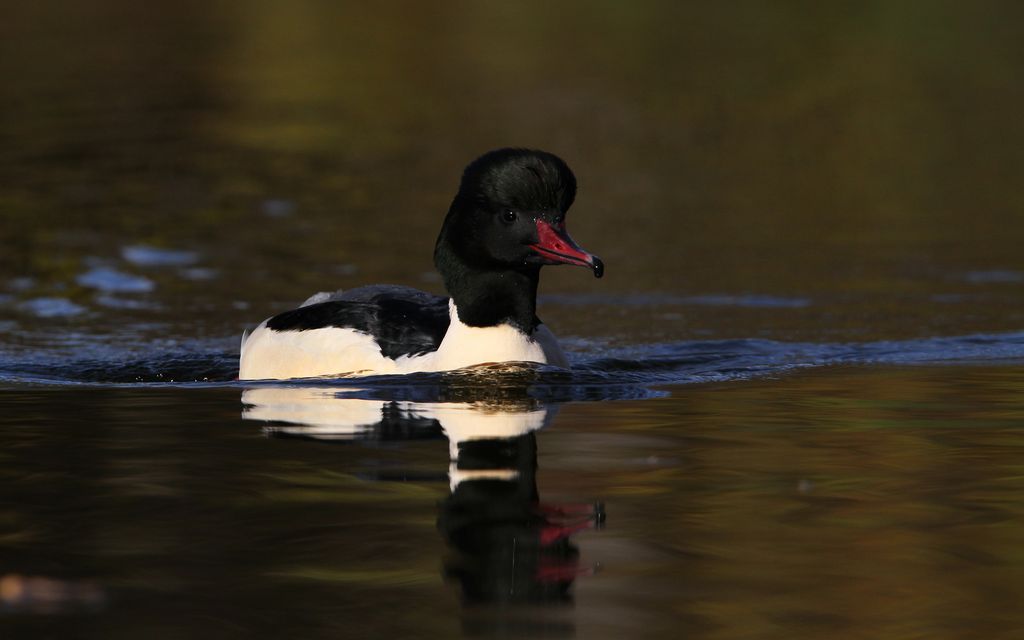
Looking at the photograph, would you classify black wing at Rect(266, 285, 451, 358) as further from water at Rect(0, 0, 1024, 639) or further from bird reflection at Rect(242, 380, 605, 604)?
bird reflection at Rect(242, 380, 605, 604)

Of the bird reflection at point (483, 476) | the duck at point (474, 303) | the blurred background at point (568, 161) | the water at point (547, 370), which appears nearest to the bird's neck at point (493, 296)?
the duck at point (474, 303)

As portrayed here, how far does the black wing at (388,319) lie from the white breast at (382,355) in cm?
5

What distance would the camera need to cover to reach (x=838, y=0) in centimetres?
3909

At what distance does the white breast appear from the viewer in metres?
9.24

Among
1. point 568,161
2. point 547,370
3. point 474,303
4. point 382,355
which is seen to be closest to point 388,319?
point 382,355

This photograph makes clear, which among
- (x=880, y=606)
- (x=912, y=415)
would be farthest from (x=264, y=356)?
(x=880, y=606)

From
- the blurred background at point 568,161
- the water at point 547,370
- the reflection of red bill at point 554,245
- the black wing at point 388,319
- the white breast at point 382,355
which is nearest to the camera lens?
the water at point 547,370

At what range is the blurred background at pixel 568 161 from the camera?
1392 cm

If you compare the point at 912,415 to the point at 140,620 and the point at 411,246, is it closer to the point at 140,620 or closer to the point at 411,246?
the point at 140,620

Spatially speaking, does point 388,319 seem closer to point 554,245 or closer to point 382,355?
point 382,355

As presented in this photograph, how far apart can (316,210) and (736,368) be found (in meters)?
8.73

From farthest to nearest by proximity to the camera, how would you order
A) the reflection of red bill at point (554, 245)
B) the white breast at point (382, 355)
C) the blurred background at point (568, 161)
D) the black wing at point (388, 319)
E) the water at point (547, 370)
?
the blurred background at point (568, 161) < the black wing at point (388, 319) < the white breast at point (382, 355) < the reflection of red bill at point (554, 245) < the water at point (547, 370)

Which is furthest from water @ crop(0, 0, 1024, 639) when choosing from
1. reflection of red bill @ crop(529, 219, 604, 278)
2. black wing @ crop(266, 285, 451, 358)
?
reflection of red bill @ crop(529, 219, 604, 278)

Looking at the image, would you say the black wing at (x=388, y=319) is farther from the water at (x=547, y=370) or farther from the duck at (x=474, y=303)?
the water at (x=547, y=370)
